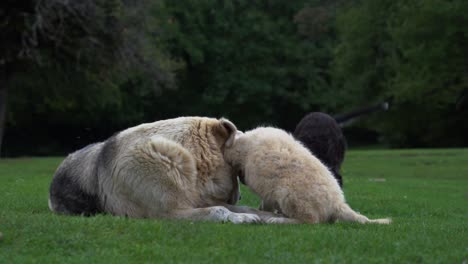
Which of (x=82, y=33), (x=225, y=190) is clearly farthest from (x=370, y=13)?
(x=225, y=190)

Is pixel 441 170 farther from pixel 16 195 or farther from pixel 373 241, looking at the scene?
pixel 373 241

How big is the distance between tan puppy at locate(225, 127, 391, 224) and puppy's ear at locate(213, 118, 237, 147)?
14cm

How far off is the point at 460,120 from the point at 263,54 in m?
13.9

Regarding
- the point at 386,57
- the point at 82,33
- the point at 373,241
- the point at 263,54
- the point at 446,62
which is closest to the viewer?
the point at 373,241

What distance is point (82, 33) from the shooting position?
29312 millimetres

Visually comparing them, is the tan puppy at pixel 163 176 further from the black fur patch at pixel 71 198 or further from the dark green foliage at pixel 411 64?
the dark green foliage at pixel 411 64

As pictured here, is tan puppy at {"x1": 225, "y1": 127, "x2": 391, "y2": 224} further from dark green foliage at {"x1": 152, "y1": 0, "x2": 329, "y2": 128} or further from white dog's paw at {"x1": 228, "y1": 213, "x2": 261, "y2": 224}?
dark green foliage at {"x1": 152, "y1": 0, "x2": 329, "y2": 128}

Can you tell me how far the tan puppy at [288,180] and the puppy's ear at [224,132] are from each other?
0.14 m

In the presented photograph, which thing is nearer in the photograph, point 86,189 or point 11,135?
point 86,189

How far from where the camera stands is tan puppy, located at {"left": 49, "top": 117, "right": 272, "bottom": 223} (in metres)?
8.02

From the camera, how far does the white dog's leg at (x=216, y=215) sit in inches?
307

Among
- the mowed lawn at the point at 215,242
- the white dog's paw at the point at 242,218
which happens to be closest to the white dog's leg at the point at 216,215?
the white dog's paw at the point at 242,218

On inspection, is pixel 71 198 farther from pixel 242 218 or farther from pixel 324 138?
pixel 324 138

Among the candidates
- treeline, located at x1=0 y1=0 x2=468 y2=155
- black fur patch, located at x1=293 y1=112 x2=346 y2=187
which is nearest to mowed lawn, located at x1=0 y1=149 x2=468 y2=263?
black fur patch, located at x1=293 y1=112 x2=346 y2=187
